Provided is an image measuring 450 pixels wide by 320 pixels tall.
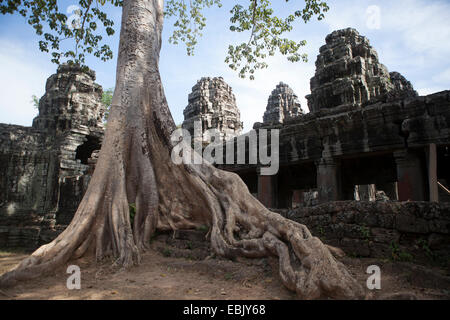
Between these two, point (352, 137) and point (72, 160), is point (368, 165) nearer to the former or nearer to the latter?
point (352, 137)

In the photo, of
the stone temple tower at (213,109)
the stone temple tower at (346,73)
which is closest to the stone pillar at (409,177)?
the stone temple tower at (346,73)

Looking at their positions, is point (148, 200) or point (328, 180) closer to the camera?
point (148, 200)

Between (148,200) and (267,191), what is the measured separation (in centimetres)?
405

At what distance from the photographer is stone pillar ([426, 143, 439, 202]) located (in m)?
4.90

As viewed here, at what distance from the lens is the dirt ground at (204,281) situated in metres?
2.44

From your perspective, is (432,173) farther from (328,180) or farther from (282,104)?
(282,104)

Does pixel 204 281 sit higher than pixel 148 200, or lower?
lower

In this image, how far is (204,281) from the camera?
9.30ft

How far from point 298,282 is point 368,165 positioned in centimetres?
698

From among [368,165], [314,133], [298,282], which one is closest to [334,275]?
[298,282]

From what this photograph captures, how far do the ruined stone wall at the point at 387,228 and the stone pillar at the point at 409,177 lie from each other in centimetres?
255

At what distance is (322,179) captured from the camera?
21.4 ft

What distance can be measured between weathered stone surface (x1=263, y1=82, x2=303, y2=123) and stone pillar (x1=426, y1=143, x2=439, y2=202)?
14.5 meters

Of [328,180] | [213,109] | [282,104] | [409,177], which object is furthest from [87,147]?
[282,104]
